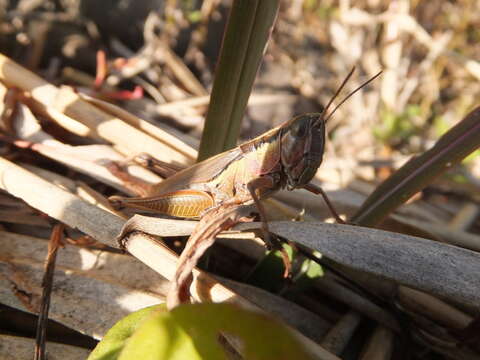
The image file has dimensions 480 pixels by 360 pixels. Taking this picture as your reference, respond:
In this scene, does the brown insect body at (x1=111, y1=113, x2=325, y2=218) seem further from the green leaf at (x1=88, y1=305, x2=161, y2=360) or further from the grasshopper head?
the green leaf at (x1=88, y1=305, x2=161, y2=360)

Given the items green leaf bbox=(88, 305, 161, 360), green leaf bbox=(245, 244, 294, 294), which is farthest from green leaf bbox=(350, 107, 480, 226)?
green leaf bbox=(88, 305, 161, 360)

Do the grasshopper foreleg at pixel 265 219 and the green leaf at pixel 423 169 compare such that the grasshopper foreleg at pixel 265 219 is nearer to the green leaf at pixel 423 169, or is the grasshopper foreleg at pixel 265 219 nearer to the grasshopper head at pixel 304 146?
the grasshopper head at pixel 304 146

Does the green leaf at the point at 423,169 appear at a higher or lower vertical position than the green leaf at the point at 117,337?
higher

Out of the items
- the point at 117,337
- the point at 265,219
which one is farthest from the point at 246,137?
the point at 117,337

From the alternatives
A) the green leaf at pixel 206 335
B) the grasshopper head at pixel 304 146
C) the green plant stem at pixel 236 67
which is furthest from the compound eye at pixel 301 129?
the green leaf at pixel 206 335

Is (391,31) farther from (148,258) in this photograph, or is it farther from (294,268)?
(148,258)

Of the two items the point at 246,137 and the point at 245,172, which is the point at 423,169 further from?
the point at 246,137

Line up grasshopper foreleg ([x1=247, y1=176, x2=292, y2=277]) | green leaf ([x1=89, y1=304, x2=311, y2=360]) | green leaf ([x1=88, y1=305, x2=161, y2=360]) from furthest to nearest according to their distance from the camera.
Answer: grasshopper foreleg ([x1=247, y1=176, x2=292, y2=277]), green leaf ([x1=88, y1=305, x2=161, y2=360]), green leaf ([x1=89, y1=304, x2=311, y2=360])
